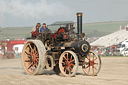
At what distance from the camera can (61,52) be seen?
37.2ft

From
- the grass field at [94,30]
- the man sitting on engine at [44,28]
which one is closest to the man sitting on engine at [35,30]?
the man sitting on engine at [44,28]

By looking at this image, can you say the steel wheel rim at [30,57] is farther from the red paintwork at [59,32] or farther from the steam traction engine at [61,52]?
the red paintwork at [59,32]

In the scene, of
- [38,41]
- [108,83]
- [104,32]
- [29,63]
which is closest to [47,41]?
[38,41]

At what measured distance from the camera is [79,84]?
796cm

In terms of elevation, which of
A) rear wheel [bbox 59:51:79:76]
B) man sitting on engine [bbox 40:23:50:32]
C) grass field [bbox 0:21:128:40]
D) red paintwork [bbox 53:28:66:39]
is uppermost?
grass field [bbox 0:21:128:40]

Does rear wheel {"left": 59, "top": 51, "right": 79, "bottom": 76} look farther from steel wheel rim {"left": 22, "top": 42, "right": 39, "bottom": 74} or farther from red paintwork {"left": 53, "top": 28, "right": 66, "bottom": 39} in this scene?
steel wheel rim {"left": 22, "top": 42, "right": 39, "bottom": 74}

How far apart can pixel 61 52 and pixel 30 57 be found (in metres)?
1.37

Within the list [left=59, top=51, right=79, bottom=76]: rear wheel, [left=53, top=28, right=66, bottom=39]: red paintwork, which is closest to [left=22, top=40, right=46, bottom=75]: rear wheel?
[left=53, top=28, right=66, bottom=39]: red paintwork

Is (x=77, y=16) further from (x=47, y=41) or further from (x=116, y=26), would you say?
(x=116, y=26)

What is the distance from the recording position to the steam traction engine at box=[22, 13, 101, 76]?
35.3 ft

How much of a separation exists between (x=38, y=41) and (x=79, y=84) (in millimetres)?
4084

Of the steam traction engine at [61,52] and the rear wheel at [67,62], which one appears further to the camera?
the steam traction engine at [61,52]

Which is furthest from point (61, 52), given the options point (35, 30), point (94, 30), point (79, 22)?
point (94, 30)

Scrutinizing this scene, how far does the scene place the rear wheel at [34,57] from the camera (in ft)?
36.4
